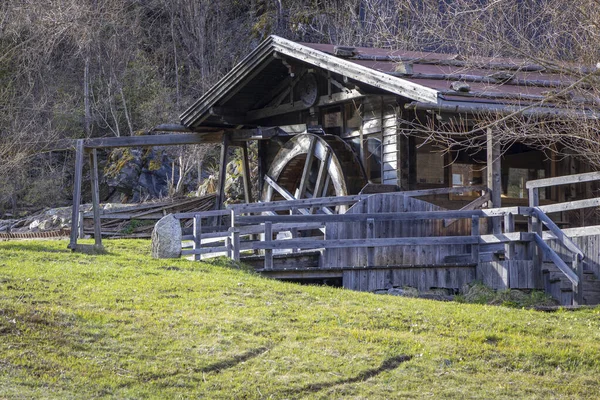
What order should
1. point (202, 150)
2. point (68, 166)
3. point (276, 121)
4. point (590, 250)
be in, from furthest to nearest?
point (68, 166) → point (202, 150) → point (276, 121) → point (590, 250)

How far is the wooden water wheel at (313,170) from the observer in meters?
20.0

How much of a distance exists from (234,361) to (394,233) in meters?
7.78

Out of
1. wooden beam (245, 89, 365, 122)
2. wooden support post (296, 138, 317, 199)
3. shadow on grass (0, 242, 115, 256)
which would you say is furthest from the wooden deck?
wooden support post (296, 138, 317, 199)

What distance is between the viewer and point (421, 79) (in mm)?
17281

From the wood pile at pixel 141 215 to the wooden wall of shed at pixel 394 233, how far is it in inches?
453

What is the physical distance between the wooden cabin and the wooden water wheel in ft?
0.13

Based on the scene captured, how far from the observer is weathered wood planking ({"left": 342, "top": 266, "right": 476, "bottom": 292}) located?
1526cm

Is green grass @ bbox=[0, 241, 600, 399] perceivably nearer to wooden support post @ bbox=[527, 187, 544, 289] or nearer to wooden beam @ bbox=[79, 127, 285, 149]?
wooden support post @ bbox=[527, 187, 544, 289]

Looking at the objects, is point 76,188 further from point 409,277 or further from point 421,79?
point 421,79

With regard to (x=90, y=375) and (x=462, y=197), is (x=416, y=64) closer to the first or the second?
(x=462, y=197)

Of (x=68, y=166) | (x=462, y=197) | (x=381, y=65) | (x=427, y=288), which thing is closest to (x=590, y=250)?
(x=427, y=288)

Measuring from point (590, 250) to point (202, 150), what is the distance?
22.1 m

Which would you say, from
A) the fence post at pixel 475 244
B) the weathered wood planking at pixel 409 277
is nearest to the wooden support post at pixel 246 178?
the weathered wood planking at pixel 409 277

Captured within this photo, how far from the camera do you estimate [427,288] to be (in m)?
15.4
